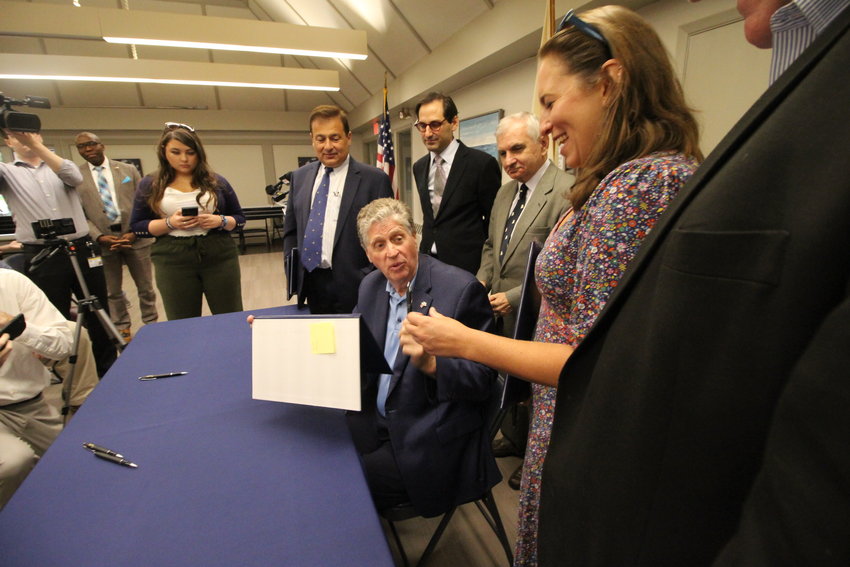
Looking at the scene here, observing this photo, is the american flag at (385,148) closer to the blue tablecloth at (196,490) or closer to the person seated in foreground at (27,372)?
the person seated in foreground at (27,372)

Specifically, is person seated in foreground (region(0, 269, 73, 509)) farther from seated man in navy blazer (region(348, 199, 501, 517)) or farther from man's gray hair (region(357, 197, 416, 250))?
man's gray hair (region(357, 197, 416, 250))

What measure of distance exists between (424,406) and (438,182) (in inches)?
67.6

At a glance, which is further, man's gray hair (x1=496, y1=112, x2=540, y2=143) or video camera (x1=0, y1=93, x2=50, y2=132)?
video camera (x1=0, y1=93, x2=50, y2=132)

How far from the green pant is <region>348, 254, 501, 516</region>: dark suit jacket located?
1.52m

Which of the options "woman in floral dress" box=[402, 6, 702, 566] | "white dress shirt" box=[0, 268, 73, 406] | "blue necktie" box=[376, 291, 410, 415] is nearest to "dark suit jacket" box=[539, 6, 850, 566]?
"woman in floral dress" box=[402, 6, 702, 566]

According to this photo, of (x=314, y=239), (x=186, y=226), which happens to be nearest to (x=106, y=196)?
(x=186, y=226)

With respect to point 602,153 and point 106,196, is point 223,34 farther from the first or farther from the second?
point 602,153

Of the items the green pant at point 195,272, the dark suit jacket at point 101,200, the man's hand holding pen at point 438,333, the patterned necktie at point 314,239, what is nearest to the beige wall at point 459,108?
the man's hand holding pen at point 438,333

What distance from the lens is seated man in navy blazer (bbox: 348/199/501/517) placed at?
1.19 metres

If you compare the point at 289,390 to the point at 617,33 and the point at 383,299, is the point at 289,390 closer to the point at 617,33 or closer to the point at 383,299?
the point at 383,299

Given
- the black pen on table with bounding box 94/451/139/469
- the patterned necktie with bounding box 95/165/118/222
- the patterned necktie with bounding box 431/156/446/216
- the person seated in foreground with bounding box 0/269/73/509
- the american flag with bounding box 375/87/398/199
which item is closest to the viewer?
the black pen on table with bounding box 94/451/139/469

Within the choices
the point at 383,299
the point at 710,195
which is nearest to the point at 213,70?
the point at 383,299

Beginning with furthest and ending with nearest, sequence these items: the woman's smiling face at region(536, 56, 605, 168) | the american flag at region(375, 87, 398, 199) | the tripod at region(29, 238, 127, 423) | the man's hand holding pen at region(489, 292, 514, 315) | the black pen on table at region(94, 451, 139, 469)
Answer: the american flag at region(375, 87, 398, 199)
the tripod at region(29, 238, 127, 423)
the man's hand holding pen at region(489, 292, 514, 315)
the black pen on table at region(94, 451, 139, 469)
the woman's smiling face at region(536, 56, 605, 168)

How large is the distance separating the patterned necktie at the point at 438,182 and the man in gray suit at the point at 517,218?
560mm
